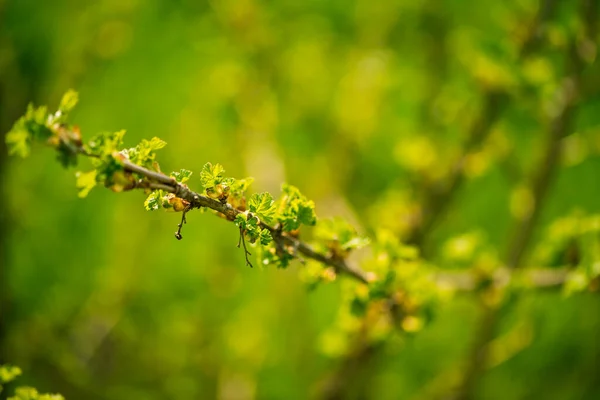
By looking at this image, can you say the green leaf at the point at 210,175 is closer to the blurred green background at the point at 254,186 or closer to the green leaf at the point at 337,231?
the green leaf at the point at 337,231

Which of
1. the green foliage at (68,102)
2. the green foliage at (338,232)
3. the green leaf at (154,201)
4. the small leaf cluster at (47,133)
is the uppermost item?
the green foliage at (338,232)

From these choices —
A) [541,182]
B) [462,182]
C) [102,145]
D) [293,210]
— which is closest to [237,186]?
[293,210]

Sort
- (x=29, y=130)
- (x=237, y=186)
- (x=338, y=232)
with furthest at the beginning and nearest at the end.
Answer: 1. (x=338, y=232)
2. (x=237, y=186)
3. (x=29, y=130)

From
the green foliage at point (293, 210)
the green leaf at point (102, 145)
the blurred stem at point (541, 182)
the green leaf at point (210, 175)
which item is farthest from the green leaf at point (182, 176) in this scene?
the blurred stem at point (541, 182)

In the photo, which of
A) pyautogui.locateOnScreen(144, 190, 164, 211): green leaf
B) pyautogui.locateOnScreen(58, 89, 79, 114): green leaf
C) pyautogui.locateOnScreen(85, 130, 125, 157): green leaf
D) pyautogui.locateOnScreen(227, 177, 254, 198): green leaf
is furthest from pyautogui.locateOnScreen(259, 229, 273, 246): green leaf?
pyautogui.locateOnScreen(58, 89, 79, 114): green leaf

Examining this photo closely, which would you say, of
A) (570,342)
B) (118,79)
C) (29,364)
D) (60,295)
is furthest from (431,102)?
(29,364)

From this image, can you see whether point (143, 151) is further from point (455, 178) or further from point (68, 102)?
point (455, 178)
